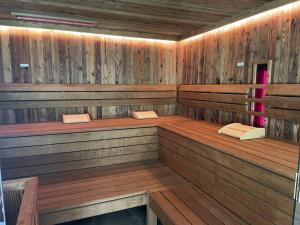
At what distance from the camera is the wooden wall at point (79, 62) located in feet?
11.5

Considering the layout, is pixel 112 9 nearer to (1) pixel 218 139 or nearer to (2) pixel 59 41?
(2) pixel 59 41

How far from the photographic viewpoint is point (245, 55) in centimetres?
310

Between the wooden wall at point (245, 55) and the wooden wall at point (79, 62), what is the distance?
1.99 feet

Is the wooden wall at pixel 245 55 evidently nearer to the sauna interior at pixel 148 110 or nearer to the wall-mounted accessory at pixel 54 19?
the sauna interior at pixel 148 110

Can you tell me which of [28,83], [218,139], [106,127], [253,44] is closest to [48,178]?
[106,127]

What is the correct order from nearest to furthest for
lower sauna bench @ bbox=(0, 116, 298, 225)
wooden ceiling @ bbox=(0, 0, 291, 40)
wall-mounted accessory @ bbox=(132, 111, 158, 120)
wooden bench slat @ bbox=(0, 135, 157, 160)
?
1. lower sauna bench @ bbox=(0, 116, 298, 225)
2. wooden ceiling @ bbox=(0, 0, 291, 40)
3. wooden bench slat @ bbox=(0, 135, 157, 160)
4. wall-mounted accessory @ bbox=(132, 111, 158, 120)

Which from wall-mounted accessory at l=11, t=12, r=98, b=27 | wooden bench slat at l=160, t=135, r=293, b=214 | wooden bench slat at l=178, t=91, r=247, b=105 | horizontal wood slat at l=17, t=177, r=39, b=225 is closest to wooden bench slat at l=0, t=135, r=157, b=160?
wooden bench slat at l=160, t=135, r=293, b=214

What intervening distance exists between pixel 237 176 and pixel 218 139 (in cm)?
60

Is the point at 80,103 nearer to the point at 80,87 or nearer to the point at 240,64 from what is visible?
the point at 80,87

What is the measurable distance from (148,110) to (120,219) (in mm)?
2253

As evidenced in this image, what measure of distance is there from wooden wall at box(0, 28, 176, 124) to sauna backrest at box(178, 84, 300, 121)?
77 cm

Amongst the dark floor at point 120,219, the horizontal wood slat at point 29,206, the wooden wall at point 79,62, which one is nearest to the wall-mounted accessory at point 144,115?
the wooden wall at point 79,62

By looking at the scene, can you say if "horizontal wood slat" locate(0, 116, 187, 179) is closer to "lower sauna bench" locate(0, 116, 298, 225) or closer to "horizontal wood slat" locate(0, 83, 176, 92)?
"lower sauna bench" locate(0, 116, 298, 225)

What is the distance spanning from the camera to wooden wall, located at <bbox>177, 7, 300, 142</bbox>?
98.2 inches
